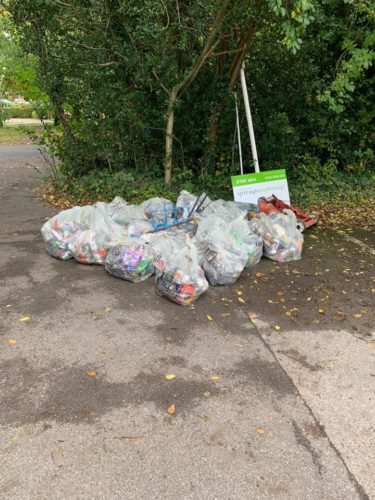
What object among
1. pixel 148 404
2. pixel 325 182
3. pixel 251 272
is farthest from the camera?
pixel 325 182

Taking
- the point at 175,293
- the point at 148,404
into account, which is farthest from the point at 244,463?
the point at 175,293

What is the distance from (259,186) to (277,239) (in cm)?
191

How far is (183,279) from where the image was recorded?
391 cm

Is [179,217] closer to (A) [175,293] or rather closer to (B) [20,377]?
(A) [175,293]

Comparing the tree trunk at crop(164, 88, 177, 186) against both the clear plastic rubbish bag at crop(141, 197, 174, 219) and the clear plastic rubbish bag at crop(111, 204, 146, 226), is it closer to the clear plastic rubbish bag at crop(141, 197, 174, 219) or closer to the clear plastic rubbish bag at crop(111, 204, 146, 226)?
the clear plastic rubbish bag at crop(141, 197, 174, 219)

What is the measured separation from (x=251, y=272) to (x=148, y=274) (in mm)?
1123

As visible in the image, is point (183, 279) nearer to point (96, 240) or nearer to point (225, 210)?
point (96, 240)

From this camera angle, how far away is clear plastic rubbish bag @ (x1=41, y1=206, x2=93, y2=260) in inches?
190

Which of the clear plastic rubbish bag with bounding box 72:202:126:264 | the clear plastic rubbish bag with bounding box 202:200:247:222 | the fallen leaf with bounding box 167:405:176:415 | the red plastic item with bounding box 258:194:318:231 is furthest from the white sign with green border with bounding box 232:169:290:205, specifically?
the fallen leaf with bounding box 167:405:176:415

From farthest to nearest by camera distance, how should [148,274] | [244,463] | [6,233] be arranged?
[6,233] < [148,274] < [244,463]

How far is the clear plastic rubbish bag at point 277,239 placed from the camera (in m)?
4.99

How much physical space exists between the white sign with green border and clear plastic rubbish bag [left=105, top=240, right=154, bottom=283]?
2.60m

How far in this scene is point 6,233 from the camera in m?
5.87

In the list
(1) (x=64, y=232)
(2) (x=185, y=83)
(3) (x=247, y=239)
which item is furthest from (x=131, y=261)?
(2) (x=185, y=83)
